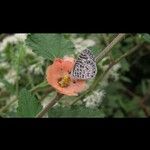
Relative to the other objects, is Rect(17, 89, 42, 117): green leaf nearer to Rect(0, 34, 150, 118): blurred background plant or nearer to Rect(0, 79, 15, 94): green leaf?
Rect(0, 34, 150, 118): blurred background plant

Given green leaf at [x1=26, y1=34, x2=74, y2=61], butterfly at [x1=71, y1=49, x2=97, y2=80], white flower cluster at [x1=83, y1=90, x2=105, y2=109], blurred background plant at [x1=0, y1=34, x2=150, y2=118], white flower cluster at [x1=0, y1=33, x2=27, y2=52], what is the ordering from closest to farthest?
butterfly at [x1=71, y1=49, x2=97, y2=80] → green leaf at [x1=26, y1=34, x2=74, y2=61] → blurred background plant at [x1=0, y1=34, x2=150, y2=118] → white flower cluster at [x1=83, y1=90, x2=105, y2=109] → white flower cluster at [x1=0, y1=33, x2=27, y2=52]

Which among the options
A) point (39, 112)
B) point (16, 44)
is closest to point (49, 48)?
point (39, 112)

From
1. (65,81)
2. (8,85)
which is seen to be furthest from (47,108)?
(8,85)

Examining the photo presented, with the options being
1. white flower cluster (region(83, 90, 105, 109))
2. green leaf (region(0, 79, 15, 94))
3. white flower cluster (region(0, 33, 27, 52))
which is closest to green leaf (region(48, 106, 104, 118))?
green leaf (region(0, 79, 15, 94))

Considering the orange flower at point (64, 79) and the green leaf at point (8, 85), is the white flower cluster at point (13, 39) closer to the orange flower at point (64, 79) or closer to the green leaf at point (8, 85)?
the green leaf at point (8, 85)

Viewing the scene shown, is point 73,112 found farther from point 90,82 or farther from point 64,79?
point 90,82
